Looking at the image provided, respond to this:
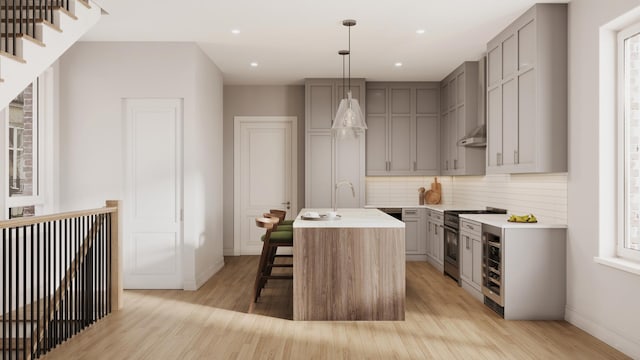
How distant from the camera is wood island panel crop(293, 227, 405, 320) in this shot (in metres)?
4.53

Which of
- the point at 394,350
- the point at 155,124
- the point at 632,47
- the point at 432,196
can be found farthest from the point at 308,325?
the point at 432,196

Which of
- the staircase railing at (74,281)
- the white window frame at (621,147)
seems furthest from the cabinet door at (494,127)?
the staircase railing at (74,281)

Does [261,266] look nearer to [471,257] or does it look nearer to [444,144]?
[471,257]

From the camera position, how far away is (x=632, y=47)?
3881mm

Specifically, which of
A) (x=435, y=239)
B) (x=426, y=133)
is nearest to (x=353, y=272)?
(x=435, y=239)

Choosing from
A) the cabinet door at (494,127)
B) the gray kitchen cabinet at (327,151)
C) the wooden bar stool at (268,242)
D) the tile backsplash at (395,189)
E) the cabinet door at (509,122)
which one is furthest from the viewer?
the tile backsplash at (395,189)

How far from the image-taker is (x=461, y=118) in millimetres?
7055

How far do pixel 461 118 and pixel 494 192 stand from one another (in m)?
1.17

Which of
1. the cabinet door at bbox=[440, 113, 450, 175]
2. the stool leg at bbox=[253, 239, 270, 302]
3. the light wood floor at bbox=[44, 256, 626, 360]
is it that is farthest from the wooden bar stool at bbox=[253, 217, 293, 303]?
the cabinet door at bbox=[440, 113, 450, 175]

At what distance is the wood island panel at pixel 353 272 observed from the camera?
4.53 metres

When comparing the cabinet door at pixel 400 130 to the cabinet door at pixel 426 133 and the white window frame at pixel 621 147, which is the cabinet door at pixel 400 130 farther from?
the white window frame at pixel 621 147

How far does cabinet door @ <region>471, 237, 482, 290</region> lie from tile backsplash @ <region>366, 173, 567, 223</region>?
26.7 inches

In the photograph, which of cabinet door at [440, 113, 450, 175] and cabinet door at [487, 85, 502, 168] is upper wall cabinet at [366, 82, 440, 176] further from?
cabinet door at [487, 85, 502, 168]

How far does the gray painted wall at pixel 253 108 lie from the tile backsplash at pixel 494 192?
1.43 metres
